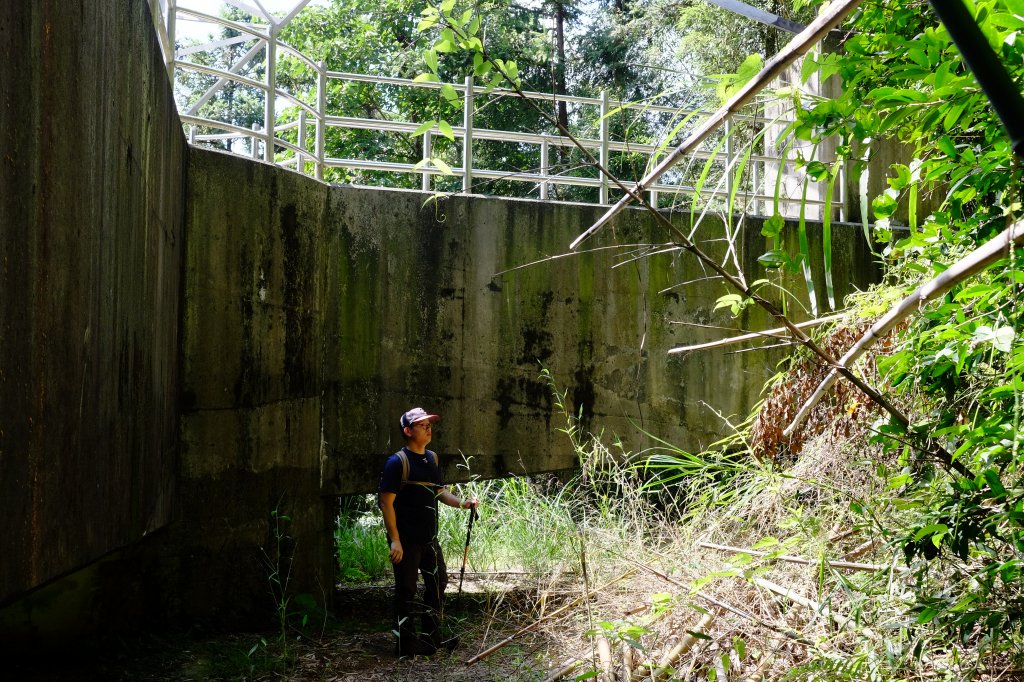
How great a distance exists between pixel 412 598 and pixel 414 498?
24.6 inches

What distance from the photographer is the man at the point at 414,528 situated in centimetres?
578

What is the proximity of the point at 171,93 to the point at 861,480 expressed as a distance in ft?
14.0

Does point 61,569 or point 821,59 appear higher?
point 821,59

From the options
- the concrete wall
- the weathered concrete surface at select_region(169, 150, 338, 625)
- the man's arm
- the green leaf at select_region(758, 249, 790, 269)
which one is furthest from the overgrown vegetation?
the weathered concrete surface at select_region(169, 150, 338, 625)

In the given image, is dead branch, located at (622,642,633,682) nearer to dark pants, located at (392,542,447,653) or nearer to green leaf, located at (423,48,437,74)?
dark pants, located at (392,542,447,653)

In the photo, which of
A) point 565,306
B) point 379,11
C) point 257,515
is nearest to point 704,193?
point 565,306

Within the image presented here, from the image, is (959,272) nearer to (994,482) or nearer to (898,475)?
(994,482)

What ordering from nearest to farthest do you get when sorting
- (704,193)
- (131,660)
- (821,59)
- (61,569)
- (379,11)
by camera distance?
1. (821,59)
2. (61,569)
3. (131,660)
4. (704,193)
5. (379,11)

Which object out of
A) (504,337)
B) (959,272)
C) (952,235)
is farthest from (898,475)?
(504,337)

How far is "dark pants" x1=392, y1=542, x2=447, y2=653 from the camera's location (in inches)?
227

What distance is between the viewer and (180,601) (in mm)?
6020

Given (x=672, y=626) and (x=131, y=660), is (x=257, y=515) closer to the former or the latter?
(x=131, y=660)

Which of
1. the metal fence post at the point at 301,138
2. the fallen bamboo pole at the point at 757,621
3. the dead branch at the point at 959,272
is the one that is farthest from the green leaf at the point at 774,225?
the metal fence post at the point at 301,138

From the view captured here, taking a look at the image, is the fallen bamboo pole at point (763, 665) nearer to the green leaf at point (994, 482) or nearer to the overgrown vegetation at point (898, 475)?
the overgrown vegetation at point (898, 475)
